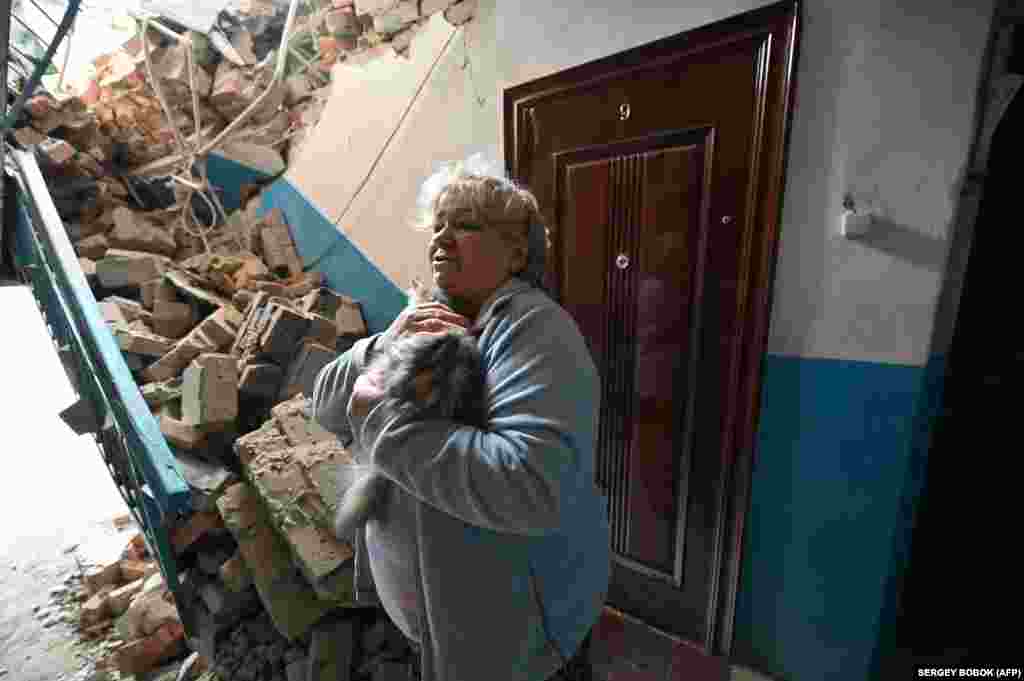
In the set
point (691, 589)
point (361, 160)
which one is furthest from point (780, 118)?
point (361, 160)

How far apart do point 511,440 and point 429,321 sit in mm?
286

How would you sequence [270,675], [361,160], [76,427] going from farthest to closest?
[361,160], [76,427], [270,675]

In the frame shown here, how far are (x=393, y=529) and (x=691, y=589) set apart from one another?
4.52ft

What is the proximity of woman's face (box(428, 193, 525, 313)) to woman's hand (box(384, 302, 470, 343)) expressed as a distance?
0.20 ft

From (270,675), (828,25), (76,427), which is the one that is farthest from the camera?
(76,427)

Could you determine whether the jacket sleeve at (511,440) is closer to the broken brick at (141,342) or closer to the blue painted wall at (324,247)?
the blue painted wall at (324,247)

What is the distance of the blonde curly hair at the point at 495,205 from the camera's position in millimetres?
862

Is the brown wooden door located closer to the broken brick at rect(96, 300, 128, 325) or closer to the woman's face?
the woman's face

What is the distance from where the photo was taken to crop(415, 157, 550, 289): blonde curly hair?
0.86 meters

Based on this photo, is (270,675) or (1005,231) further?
(270,675)

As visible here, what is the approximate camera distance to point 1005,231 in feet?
4.38

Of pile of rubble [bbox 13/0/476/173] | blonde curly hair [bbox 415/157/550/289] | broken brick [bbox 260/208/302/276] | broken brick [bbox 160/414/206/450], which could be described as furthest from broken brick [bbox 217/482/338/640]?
pile of rubble [bbox 13/0/476/173]

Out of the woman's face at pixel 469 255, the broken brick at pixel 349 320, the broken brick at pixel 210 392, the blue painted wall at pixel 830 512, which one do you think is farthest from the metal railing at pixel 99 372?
the blue painted wall at pixel 830 512

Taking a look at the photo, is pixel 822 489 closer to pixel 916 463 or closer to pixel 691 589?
pixel 916 463
